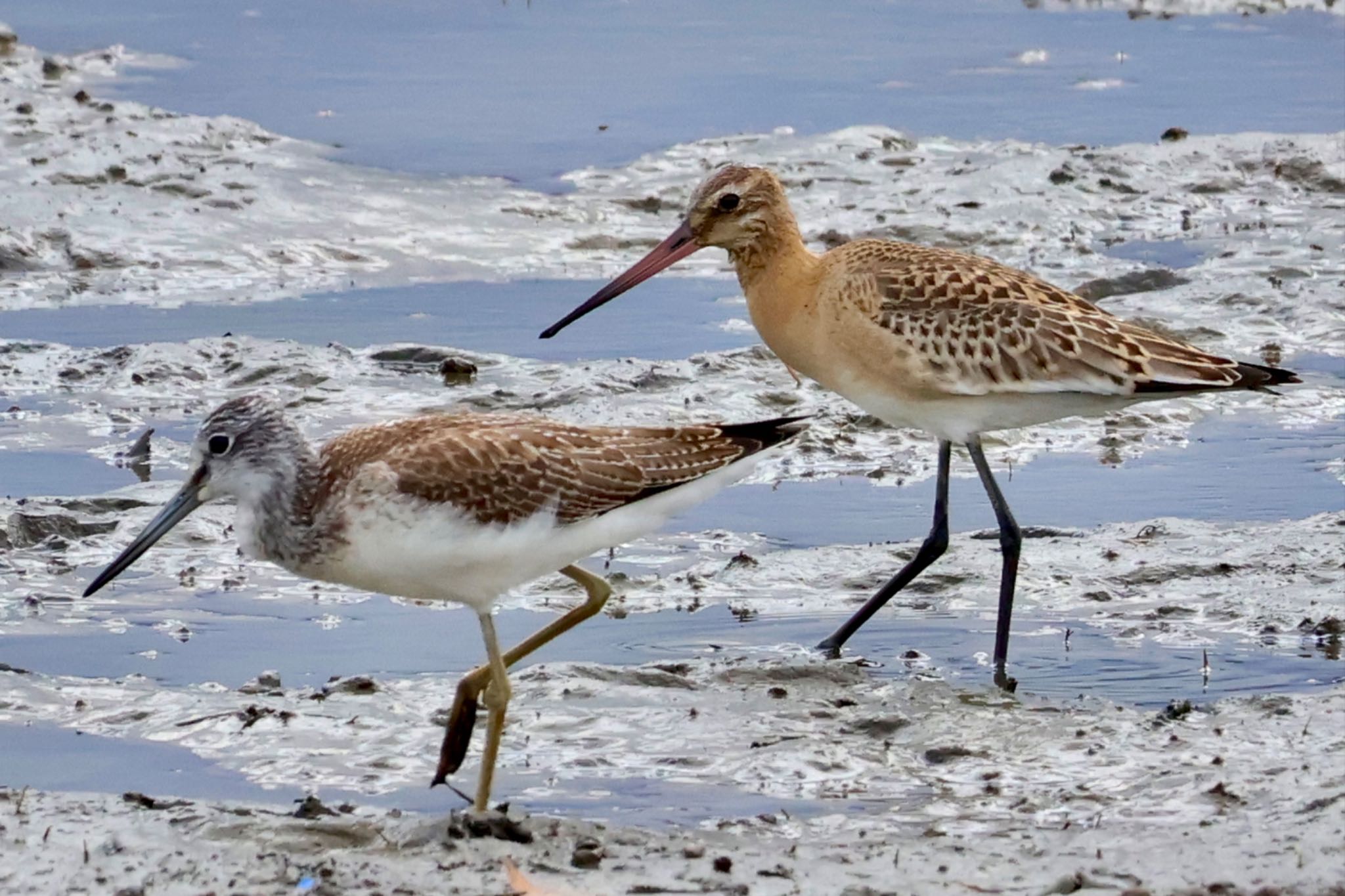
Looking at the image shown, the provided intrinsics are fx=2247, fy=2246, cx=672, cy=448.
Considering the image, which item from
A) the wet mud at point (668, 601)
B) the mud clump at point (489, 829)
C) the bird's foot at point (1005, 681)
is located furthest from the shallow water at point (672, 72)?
the mud clump at point (489, 829)

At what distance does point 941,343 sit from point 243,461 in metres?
2.63

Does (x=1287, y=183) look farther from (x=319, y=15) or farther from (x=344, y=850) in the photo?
(x=344, y=850)

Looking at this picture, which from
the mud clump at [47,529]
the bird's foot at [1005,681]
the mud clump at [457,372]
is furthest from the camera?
the mud clump at [457,372]

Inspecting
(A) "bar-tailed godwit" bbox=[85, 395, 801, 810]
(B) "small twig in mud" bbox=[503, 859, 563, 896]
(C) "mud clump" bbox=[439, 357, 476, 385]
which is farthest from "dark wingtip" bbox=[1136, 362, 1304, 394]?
(C) "mud clump" bbox=[439, 357, 476, 385]

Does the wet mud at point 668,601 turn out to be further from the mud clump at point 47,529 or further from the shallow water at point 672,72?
the shallow water at point 672,72

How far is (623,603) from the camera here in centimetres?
810

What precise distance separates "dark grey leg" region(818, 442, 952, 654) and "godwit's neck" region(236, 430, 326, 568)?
217cm

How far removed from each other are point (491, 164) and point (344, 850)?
9.10 m

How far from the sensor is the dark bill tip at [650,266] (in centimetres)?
855

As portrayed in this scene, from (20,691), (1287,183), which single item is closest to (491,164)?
(1287,183)

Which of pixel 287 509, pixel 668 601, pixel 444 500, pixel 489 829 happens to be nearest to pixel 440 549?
pixel 444 500

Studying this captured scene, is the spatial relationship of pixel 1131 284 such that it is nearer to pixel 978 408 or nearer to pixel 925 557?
pixel 978 408

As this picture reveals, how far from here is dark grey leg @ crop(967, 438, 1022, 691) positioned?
25.0 ft

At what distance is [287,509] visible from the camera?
249 inches
